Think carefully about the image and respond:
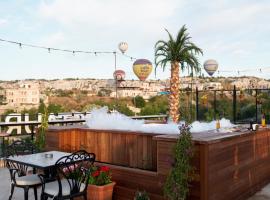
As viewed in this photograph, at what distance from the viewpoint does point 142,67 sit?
47.1 feet

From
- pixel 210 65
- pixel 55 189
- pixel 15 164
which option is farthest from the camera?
pixel 210 65

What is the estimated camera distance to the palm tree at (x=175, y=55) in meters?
9.98

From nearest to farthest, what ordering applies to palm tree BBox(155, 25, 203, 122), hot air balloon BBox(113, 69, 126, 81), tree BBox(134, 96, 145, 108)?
1. palm tree BBox(155, 25, 203, 122)
2. hot air balloon BBox(113, 69, 126, 81)
3. tree BBox(134, 96, 145, 108)

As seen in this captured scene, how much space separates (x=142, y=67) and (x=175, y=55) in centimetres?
443

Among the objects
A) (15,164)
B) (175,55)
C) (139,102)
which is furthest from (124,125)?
(139,102)

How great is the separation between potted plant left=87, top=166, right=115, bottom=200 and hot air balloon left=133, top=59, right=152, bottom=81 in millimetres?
10501

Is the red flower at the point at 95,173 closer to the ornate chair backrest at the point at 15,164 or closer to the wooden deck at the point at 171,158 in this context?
the wooden deck at the point at 171,158

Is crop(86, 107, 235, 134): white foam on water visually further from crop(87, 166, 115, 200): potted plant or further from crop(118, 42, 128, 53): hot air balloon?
crop(118, 42, 128, 53): hot air balloon

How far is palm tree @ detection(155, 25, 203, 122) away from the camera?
9977 millimetres

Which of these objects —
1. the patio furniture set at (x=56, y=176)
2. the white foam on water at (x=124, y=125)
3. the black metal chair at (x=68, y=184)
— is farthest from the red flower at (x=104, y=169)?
the white foam on water at (x=124, y=125)

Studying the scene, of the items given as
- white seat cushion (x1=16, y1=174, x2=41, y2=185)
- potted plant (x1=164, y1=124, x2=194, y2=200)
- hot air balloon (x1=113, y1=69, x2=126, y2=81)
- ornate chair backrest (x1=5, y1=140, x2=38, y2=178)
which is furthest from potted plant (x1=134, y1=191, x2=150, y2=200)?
hot air balloon (x1=113, y1=69, x2=126, y2=81)

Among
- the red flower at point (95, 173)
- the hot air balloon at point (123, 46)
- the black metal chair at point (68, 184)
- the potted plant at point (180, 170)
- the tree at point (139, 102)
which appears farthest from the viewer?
the tree at point (139, 102)

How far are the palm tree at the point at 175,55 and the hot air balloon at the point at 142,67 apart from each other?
412 centimetres

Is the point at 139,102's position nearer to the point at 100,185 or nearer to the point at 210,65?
the point at 210,65
